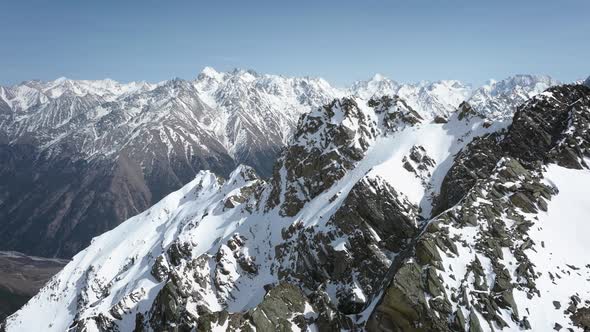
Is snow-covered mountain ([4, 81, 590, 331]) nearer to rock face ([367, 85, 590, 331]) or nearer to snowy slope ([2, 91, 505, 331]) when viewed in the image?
rock face ([367, 85, 590, 331])

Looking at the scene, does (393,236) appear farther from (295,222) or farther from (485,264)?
(485,264)

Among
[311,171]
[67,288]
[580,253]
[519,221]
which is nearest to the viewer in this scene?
[580,253]

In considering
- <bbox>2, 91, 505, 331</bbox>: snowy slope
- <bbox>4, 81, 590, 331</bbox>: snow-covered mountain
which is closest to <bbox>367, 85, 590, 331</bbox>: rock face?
<bbox>4, 81, 590, 331</bbox>: snow-covered mountain

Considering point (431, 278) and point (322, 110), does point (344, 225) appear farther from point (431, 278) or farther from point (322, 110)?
point (322, 110)

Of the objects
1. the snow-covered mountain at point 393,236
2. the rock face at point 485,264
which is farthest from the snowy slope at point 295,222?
the rock face at point 485,264

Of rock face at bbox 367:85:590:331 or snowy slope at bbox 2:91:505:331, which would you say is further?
snowy slope at bbox 2:91:505:331

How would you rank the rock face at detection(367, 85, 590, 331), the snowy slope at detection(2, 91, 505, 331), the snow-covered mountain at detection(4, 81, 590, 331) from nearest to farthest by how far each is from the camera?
the rock face at detection(367, 85, 590, 331) → the snow-covered mountain at detection(4, 81, 590, 331) → the snowy slope at detection(2, 91, 505, 331)

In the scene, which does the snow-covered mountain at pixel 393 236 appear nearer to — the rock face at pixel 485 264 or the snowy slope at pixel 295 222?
the rock face at pixel 485 264

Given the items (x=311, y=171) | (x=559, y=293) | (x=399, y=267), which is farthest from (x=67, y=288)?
(x=559, y=293)
